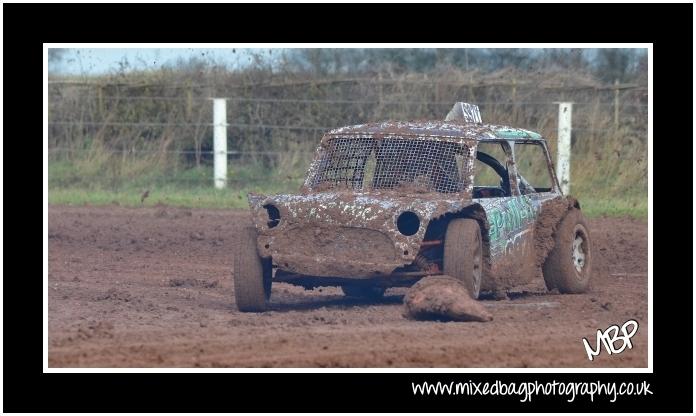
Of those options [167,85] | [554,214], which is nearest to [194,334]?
[554,214]

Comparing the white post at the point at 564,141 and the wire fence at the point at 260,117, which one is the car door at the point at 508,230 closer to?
the white post at the point at 564,141

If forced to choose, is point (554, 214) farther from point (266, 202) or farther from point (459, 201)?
point (266, 202)

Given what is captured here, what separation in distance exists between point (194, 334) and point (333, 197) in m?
1.73

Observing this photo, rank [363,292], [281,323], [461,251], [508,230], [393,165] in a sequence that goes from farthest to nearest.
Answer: [363,292], [393,165], [508,230], [461,251], [281,323]

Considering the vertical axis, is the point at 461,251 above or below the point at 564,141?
below

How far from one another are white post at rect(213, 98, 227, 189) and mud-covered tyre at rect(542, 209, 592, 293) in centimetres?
1169

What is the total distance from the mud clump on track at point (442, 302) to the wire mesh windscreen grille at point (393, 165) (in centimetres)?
125

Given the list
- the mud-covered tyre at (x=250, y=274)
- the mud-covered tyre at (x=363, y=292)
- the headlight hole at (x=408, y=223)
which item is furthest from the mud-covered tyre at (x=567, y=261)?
the mud-covered tyre at (x=250, y=274)

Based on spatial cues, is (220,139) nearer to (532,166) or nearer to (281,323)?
(532,166)

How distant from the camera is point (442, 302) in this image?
9367mm

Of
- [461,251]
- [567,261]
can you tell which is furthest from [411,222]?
[567,261]

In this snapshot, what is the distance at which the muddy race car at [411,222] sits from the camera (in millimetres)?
9656

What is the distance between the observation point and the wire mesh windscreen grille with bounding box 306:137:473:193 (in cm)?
1059

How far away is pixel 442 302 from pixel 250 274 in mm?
1607
